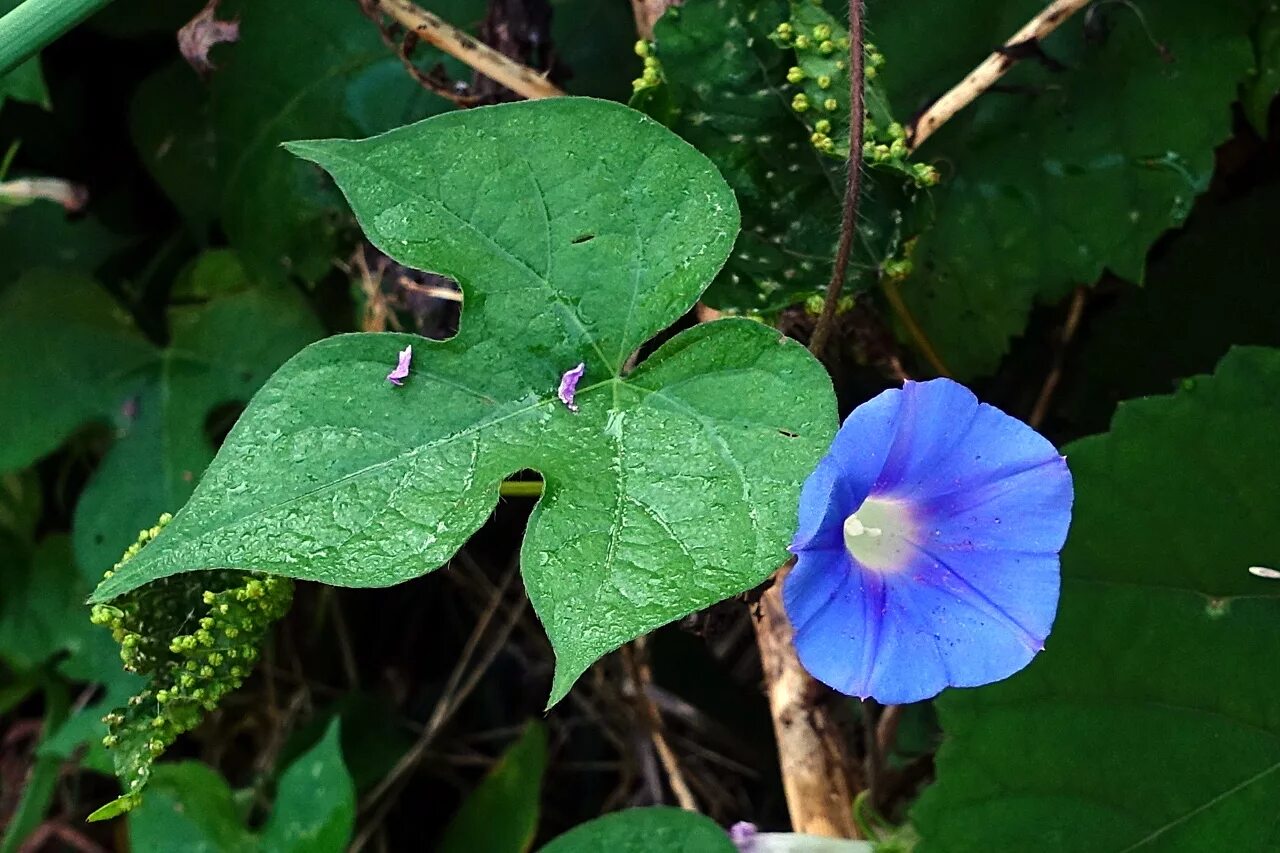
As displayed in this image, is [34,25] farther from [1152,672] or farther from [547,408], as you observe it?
[1152,672]

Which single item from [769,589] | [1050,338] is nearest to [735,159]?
[769,589]

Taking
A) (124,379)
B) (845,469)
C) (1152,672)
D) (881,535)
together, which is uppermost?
(845,469)

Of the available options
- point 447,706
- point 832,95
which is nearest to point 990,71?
point 832,95

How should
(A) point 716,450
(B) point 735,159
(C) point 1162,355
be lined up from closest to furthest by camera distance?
(A) point 716,450 < (B) point 735,159 < (C) point 1162,355

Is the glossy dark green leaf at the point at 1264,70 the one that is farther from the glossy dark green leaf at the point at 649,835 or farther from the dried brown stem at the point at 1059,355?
the glossy dark green leaf at the point at 649,835

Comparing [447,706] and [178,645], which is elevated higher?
[178,645]

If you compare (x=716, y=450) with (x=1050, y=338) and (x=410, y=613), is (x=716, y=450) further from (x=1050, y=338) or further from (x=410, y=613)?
(x=410, y=613)

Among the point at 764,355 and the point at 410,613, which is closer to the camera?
the point at 764,355

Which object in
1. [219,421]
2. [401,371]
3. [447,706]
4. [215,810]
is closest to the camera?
[401,371]
